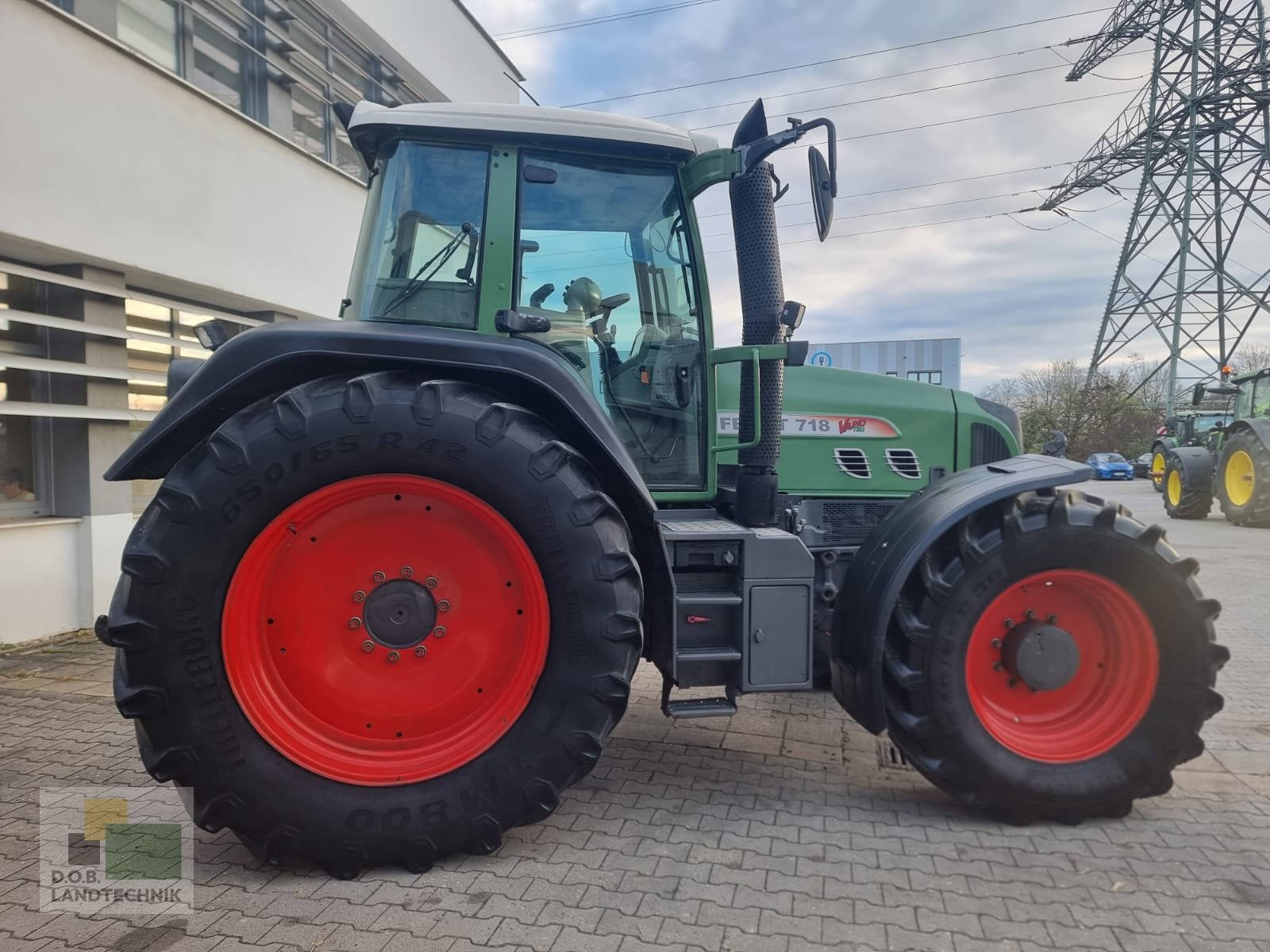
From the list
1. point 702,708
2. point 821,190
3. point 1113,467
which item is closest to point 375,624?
point 702,708

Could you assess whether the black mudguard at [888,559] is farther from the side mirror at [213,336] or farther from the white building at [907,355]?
the white building at [907,355]

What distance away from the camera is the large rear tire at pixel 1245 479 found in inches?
473

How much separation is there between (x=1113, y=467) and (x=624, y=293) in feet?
97.1

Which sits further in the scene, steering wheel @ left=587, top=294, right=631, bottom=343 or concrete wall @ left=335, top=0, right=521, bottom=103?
concrete wall @ left=335, top=0, right=521, bottom=103

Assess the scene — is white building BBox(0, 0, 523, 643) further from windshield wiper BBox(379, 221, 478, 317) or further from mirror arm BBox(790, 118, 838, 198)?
mirror arm BBox(790, 118, 838, 198)

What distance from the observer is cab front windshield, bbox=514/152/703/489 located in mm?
2896

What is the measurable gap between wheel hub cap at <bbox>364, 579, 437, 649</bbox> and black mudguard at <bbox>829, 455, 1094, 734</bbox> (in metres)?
1.48

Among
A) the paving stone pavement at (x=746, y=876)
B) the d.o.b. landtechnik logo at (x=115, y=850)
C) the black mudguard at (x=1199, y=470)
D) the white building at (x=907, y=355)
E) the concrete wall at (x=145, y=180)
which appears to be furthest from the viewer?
the white building at (x=907, y=355)

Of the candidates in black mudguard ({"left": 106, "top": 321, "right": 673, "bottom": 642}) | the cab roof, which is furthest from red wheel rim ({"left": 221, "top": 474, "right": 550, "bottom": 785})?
the cab roof

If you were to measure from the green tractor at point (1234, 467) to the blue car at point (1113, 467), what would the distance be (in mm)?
12737

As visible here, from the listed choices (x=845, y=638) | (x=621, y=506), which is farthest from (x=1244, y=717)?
(x=621, y=506)

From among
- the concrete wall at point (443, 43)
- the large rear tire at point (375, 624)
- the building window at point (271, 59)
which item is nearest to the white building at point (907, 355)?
the concrete wall at point (443, 43)

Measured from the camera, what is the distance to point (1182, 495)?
45.0 feet

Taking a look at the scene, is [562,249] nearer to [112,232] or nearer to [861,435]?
[861,435]
